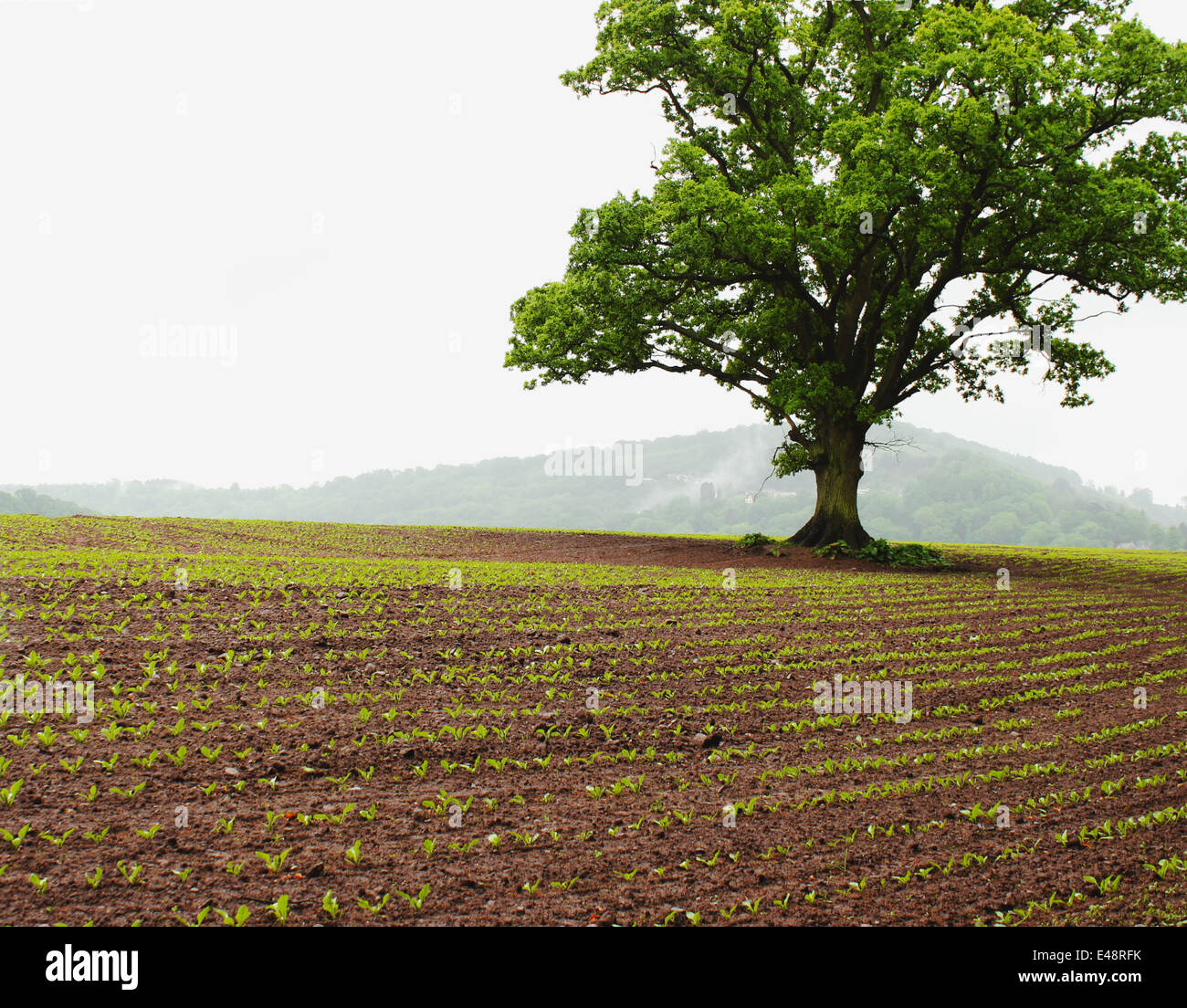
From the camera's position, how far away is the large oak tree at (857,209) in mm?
20484

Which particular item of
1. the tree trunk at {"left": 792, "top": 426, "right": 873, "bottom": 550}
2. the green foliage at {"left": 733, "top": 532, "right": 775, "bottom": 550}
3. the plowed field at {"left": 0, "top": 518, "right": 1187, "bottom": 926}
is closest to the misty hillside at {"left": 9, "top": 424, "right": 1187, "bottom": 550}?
the green foliage at {"left": 733, "top": 532, "right": 775, "bottom": 550}

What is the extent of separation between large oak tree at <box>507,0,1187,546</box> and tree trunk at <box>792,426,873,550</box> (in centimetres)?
7

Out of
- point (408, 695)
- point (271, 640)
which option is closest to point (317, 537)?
point (271, 640)

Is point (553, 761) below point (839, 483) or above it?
below

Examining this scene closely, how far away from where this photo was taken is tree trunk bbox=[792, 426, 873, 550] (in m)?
26.3

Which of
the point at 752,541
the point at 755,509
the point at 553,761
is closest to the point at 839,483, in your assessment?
the point at 752,541

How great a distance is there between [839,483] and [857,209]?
919 centimetres

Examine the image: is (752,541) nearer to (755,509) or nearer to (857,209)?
(857,209)

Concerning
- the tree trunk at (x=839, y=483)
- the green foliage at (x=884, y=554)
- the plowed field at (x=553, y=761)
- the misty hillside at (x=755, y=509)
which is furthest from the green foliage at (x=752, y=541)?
the misty hillside at (x=755, y=509)

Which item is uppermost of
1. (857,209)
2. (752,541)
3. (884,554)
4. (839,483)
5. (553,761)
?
(857,209)

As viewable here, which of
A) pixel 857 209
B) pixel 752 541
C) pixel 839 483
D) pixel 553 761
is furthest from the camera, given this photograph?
pixel 752 541

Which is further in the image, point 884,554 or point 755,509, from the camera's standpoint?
point 755,509

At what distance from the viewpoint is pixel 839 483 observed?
86.6ft
